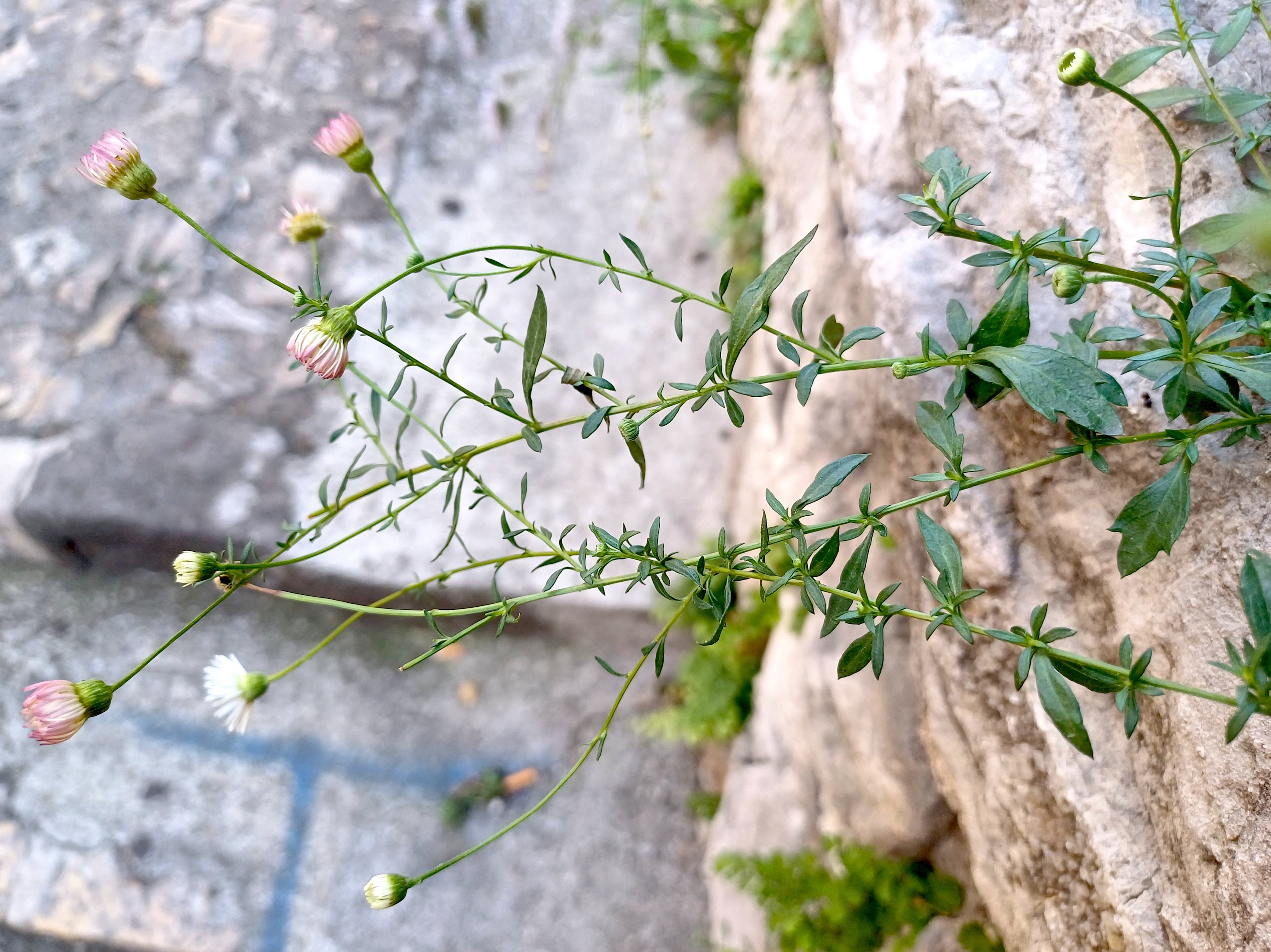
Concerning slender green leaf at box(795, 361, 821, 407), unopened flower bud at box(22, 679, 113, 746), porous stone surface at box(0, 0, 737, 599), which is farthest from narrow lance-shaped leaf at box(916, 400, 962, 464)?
porous stone surface at box(0, 0, 737, 599)

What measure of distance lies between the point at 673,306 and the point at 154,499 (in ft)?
4.03

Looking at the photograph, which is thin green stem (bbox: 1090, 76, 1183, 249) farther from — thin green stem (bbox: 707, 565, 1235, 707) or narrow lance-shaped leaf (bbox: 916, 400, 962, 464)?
thin green stem (bbox: 707, 565, 1235, 707)

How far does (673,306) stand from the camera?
2.13m

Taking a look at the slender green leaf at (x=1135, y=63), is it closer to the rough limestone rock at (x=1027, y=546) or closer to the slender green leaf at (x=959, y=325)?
the rough limestone rock at (x=1027, y=546)

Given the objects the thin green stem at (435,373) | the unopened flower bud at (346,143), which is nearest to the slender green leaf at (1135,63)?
the thin green stem at (435,373)

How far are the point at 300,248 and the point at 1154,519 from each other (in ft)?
5.95

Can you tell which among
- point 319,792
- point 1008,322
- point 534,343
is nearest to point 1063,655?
point 1008,322

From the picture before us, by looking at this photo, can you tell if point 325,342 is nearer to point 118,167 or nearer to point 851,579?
point 118,167

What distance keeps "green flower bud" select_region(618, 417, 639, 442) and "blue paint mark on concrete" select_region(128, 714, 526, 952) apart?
1291 millimetres

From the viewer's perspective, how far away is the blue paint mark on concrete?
1635 mm

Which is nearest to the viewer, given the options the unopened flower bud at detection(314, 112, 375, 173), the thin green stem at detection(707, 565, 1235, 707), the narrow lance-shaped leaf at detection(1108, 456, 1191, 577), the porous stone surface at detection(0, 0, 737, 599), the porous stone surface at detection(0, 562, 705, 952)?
the thin green stem at detection(707, 565, 1235, 707)

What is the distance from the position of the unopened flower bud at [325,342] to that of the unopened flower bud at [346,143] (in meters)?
0.26

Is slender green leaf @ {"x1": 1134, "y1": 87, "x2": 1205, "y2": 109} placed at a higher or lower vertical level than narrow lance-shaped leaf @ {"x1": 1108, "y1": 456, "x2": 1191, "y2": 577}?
higher

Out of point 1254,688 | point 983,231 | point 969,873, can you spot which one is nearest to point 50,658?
point 969,873
